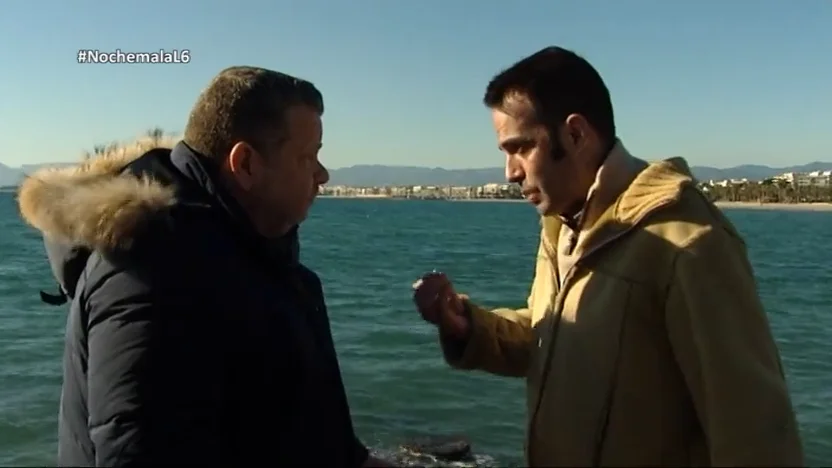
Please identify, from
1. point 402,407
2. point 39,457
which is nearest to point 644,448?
point 39,457

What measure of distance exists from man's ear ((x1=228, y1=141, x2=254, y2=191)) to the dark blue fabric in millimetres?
76

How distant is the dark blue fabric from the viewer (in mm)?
2342

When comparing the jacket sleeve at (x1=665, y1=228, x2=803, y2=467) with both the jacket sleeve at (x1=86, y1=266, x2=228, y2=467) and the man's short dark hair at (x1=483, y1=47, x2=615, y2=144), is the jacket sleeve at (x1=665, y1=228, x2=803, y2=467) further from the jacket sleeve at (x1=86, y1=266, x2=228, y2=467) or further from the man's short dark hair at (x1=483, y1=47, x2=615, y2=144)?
the jacket sleeve at (x1=86, y1=266, x2=228, y2=467)

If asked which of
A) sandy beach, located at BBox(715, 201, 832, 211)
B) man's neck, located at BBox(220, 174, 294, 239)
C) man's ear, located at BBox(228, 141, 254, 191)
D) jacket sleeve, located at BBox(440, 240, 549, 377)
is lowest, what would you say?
sandy beach, located at BBox(715, 201, 832, 211)

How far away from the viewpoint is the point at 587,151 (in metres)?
2.95

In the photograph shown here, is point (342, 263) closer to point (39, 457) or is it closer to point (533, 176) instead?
point (39, 457)

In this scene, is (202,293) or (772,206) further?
(772,206)

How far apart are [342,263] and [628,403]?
117 ft

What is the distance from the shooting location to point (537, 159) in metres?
2.99

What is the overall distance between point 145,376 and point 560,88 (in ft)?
5.07

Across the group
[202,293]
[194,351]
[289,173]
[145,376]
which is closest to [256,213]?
[289,173]

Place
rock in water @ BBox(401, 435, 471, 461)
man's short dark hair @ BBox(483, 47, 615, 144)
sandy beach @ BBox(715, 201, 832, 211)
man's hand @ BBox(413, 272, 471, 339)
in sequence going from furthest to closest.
Result: sandy beach @ BBox(715, 201, 832, 211), rock in water @ BBox(401, 435, 471, 461), man's hand @ BBox(413, 272, 471, 339), man's short dark hair @ BBox(483, 47, 615, 144)

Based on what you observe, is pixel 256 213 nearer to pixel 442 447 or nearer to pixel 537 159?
pixel 537 159

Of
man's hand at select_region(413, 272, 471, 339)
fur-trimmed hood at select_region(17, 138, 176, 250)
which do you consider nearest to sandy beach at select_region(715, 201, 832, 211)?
man's hand at select_region(413, 272, 471, 339)
